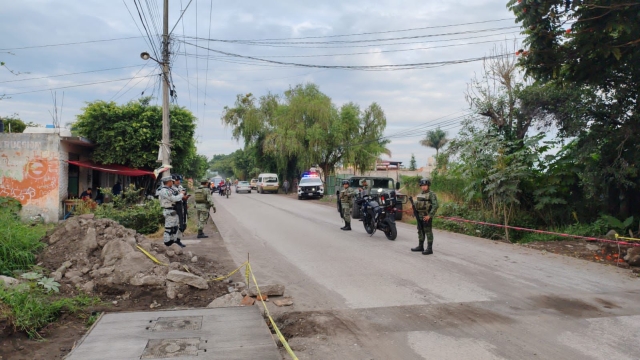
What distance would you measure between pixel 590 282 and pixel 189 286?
644 centimetres

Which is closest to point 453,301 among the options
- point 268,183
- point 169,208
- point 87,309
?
point 87,309

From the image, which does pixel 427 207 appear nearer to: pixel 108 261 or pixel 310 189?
pixel 108 261

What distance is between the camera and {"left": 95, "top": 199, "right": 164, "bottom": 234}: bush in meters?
12.9

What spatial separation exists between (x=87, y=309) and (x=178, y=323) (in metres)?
1.58

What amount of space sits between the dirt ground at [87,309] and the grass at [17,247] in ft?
0.90

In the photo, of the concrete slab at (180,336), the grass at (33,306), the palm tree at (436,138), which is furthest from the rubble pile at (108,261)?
the palm tree at (436,138)

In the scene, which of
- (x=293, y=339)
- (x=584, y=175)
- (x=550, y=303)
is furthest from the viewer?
(x=584, y=175)

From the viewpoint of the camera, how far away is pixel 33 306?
5469mm

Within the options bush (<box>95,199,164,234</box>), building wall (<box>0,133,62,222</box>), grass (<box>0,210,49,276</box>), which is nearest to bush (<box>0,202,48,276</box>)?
grass (<box>0,210,49,276</box>)

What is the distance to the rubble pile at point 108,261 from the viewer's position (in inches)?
269

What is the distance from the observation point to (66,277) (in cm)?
697

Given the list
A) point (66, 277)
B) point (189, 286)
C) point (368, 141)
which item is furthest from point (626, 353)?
point (368, 141)

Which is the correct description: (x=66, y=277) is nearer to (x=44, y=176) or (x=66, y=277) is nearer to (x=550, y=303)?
(x=550, y=303)

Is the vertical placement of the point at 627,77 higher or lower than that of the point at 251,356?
higher
